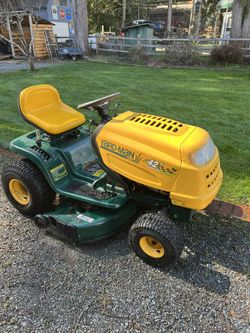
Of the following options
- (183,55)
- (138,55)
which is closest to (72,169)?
(183,55)

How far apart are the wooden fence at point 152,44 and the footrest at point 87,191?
11601mm

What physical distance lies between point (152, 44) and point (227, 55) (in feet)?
18.0

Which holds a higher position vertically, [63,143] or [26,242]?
[63,143]

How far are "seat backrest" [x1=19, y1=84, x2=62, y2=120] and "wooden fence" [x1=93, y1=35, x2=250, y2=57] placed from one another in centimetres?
1121

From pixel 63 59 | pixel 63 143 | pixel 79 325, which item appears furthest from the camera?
pixel 63 59

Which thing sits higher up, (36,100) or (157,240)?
(36,100)

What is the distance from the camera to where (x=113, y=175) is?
2.42m

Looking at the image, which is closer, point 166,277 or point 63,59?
point 166,277

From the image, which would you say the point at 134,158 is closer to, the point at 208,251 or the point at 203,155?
the point at 203,155

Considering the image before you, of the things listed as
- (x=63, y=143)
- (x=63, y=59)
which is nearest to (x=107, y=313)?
(x=63, y=143)

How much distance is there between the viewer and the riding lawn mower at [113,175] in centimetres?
216

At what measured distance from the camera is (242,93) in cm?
775

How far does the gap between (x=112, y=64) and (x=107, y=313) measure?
12.6 meters

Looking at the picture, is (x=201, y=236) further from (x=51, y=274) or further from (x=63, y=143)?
(x=63, y=143)
